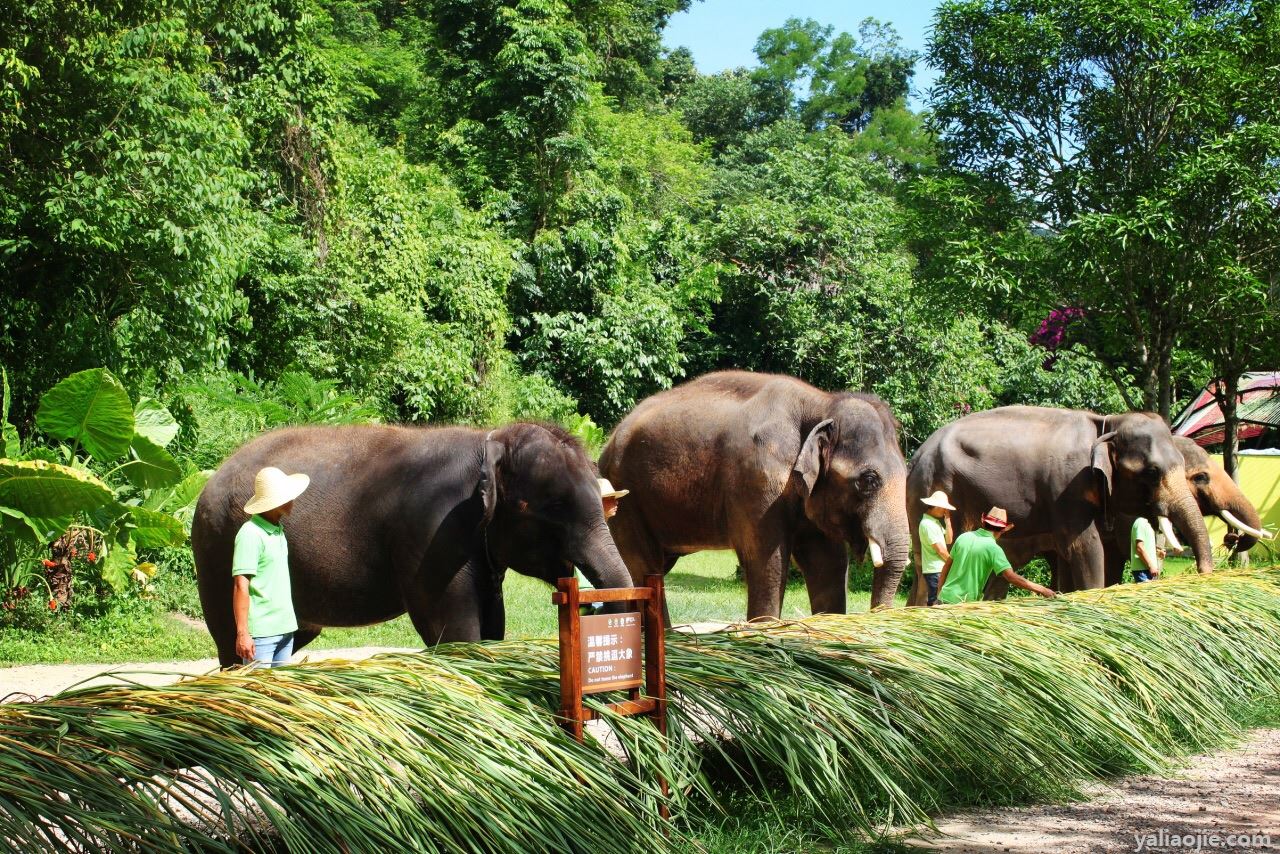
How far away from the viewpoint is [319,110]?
20.0m

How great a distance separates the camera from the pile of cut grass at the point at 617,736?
3857 millimetres

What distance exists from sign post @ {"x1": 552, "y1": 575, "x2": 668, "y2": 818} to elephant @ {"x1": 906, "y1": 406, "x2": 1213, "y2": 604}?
7032 mm

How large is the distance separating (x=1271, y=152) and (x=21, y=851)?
51.5 feet

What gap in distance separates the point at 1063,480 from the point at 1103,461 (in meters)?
0.40

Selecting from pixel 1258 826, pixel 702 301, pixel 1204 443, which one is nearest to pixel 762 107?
pixel 702 301

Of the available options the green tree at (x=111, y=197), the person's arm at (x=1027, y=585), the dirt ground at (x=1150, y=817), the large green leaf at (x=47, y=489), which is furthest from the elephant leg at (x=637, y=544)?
the green tree at (x=111, y=197)

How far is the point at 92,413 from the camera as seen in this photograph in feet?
39.8

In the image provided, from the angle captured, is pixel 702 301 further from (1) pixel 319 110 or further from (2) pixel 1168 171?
(2) pixel 1168 171

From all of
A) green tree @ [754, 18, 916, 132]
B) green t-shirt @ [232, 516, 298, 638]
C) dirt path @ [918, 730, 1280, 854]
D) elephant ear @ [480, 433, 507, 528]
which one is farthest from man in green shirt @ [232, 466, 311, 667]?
green tree @ [754, 18, 916, 132]

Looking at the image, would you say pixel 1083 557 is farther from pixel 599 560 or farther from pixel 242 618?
pixel 242 618

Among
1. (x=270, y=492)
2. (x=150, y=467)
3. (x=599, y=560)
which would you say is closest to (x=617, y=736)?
(x=599, y=560)

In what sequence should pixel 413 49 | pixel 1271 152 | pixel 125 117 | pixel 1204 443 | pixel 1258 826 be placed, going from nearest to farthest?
pixel 1258 826, pixel 125 117, pixel 1271 152, pixel 1204 443, pixel 413 49

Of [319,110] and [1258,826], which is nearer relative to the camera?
[1258,826]

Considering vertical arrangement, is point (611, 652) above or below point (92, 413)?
below
